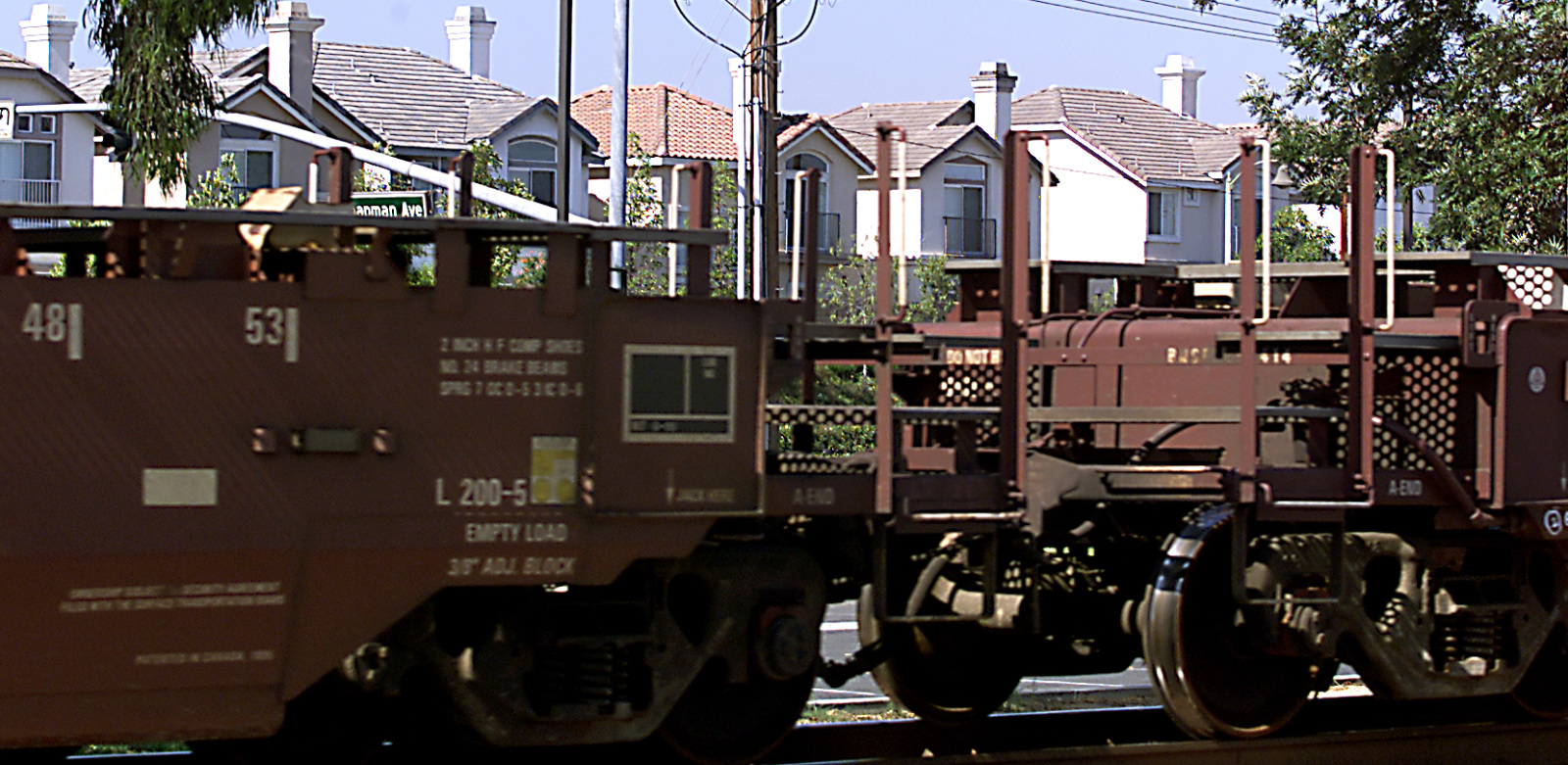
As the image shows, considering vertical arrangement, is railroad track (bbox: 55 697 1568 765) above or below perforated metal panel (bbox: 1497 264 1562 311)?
below

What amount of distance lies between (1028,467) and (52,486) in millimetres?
4038

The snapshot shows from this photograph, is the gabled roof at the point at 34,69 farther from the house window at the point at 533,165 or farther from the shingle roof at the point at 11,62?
the house window at the point at 533,165

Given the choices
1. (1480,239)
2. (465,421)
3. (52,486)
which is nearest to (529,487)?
(465,421)

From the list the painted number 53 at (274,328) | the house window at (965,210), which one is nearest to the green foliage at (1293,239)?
the house window at (965,210)

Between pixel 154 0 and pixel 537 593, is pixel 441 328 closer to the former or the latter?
pixel 537 593

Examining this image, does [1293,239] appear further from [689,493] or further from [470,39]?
[689,493]

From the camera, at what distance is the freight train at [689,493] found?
21.4 ft

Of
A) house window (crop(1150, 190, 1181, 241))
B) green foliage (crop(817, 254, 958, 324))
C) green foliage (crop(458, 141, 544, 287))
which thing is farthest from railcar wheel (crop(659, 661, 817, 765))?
house window (crop(1150, 190, 1181, 241))

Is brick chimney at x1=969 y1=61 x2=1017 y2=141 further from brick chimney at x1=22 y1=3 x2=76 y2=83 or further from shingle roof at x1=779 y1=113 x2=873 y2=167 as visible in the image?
brick chimney at x1=22 y1=3 x2=76 y2=83

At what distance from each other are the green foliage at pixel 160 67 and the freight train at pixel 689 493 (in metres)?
7.26

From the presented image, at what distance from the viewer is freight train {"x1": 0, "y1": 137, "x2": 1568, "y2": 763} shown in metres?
6.54

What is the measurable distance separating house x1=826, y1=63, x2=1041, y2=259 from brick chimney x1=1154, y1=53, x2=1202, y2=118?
44.7ft

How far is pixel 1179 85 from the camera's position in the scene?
218 ft

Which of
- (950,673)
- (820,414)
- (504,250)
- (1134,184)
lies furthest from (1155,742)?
(1134,184)
